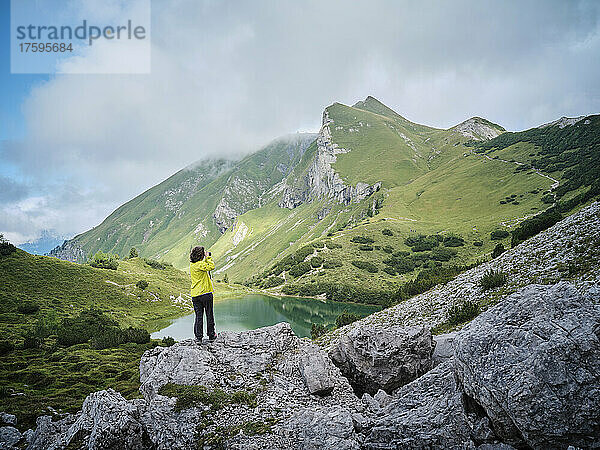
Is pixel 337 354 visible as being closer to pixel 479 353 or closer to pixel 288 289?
pixel 479 353

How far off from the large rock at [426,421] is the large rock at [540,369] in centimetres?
64

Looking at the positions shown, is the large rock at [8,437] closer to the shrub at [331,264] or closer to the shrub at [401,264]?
the shrub at [401,264]

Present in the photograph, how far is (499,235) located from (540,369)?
9556cm

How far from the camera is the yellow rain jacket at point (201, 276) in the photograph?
43.3ft

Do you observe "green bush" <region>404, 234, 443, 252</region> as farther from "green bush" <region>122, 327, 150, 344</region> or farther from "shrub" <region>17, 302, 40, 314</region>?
"shrub" <region>17, 302, 40, 314</region>

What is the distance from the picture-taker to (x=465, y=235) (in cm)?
10144

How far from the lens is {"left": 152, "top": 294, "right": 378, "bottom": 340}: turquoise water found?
6362 cm

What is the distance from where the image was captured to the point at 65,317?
188 ft

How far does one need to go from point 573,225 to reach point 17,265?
10185 centimetres

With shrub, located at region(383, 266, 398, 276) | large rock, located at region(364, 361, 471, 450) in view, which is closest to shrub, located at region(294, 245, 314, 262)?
shrub, located at region(383, 266, 398, 276)

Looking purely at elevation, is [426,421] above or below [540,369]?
below

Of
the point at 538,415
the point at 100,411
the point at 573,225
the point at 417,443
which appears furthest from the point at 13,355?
the point at 573,225

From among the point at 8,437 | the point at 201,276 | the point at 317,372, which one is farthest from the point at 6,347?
the point at 317,372

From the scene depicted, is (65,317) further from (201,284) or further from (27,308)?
(201,284)
